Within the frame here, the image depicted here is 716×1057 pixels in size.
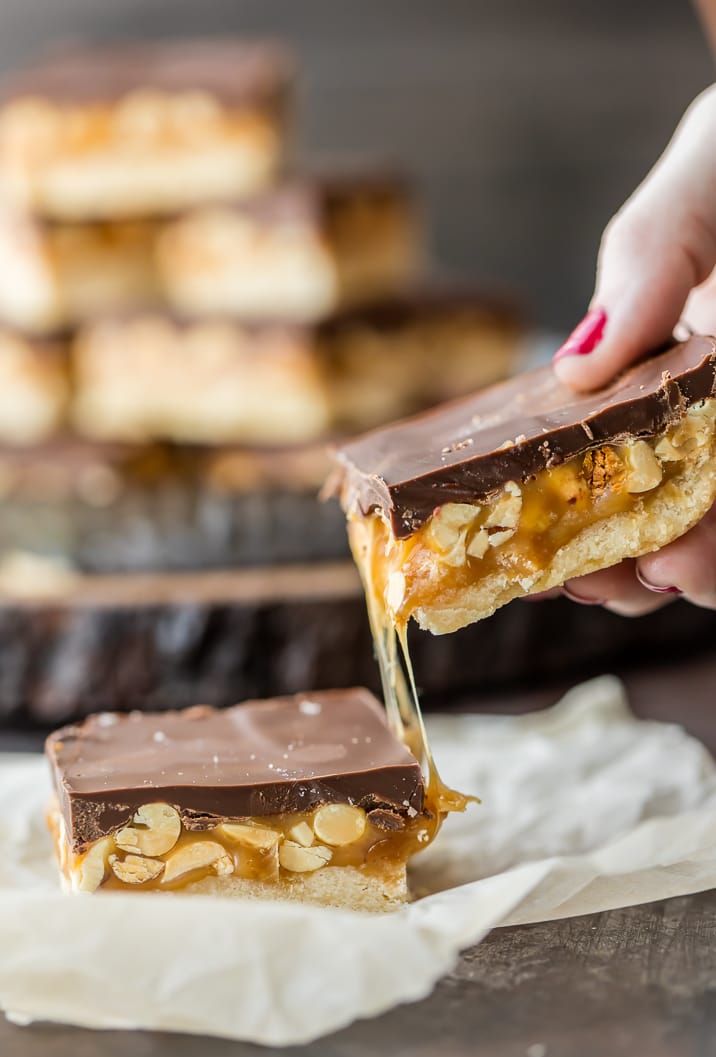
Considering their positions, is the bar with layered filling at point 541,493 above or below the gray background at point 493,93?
below

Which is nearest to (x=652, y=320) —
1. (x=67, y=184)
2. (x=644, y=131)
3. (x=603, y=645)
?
(x=603, y=645)

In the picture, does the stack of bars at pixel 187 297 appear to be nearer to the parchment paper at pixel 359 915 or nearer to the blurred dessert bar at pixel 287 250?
the blurred dessert bar at pixel 287 250

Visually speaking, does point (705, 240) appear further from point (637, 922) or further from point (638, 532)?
point (637, 922)

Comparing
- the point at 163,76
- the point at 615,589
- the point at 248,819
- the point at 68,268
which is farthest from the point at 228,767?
the point at 163,76

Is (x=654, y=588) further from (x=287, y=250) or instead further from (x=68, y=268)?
(x=68, y=268)

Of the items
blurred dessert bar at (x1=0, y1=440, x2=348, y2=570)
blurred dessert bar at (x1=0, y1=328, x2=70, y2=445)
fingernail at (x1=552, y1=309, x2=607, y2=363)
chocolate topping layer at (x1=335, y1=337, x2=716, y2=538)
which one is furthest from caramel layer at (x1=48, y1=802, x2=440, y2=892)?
blurred dessert bar at (x1=0, y1=328, x2=70, y2=445)

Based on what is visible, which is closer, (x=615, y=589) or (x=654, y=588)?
(x=654, y=588)

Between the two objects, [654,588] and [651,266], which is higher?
[651,266]

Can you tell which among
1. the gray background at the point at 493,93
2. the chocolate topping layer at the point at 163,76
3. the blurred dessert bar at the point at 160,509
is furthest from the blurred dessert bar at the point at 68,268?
the gray background at the point at 493,93
